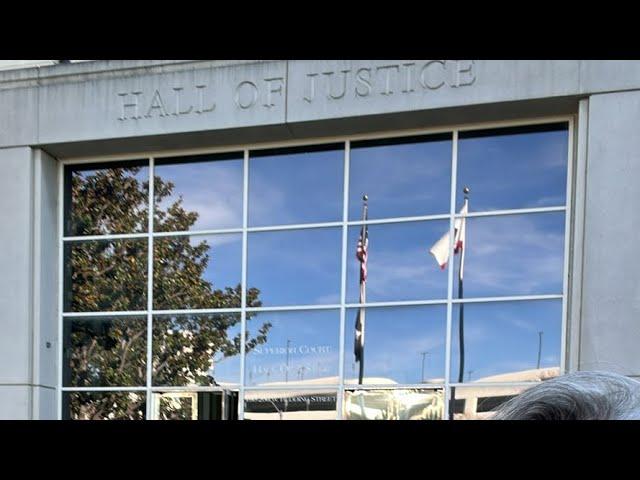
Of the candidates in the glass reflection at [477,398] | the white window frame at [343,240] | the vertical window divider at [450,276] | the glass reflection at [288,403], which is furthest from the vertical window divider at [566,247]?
the glass reflection at [288,403]

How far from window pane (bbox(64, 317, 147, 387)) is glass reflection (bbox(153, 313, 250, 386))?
293 millimetres

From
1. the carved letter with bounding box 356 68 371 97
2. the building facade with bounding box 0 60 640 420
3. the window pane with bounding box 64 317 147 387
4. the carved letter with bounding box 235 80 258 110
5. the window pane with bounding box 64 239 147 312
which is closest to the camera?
the building facade with bounding box 0 60 640 420

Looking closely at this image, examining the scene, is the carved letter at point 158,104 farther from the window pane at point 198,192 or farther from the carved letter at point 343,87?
the carved letter at point 343,87

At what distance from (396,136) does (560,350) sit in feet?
11.9

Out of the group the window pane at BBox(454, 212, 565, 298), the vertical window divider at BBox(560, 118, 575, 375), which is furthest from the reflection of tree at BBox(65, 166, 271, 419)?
the vertical window divider at BBox(560, 118, 575, 375)

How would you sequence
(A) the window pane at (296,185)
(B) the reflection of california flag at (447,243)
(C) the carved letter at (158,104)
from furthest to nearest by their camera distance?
1. (C) the carved letter at (158,104)
2. (A) the window pane at (296,185)
3. (B) the reflection of california flag at (447,243)

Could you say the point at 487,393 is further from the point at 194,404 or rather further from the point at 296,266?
the point at 194,404

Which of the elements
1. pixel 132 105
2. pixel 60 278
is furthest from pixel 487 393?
pixel 60 278

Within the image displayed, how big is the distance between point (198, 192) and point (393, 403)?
428cm

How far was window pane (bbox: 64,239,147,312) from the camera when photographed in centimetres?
1038

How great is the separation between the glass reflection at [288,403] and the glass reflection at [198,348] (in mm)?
417

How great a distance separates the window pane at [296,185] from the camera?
9602 mm

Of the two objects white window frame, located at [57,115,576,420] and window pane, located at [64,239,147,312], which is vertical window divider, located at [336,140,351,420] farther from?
window pane, located at [64,239,147,312]
